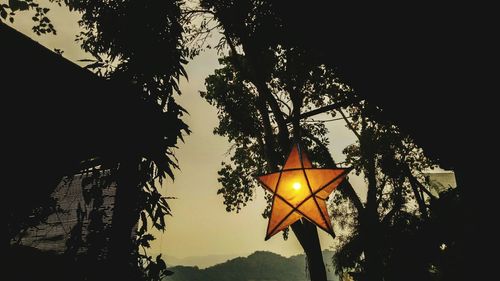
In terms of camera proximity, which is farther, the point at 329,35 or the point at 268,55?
the point at 268,55

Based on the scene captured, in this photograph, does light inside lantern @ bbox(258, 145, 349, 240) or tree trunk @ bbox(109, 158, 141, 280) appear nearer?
tree trunk @ bbox(109, 158, 141, 280)

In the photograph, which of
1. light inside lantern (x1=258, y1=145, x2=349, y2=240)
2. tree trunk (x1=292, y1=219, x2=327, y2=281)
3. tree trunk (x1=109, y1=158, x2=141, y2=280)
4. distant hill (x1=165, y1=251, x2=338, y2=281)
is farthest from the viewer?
distant hill (x1=165, y1=251, x2=338, y2=281)

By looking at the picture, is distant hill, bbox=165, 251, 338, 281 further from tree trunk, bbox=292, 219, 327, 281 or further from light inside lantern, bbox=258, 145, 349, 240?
light inside lantern, bbox=258, 145, 349, 240

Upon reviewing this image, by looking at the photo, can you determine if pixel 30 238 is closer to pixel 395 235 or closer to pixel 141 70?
pixel 141 70

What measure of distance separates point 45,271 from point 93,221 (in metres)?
2.32

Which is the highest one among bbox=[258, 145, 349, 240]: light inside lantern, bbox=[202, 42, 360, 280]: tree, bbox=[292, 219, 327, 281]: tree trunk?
bbox=[202, 42, 360, 280]: tree

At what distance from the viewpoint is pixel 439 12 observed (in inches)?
30.7

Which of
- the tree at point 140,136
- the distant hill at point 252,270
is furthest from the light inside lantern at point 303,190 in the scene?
the distant hill at point 252,270

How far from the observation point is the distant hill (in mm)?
146750

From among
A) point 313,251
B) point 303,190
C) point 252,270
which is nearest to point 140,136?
point 303,190


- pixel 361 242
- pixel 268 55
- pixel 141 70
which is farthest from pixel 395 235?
pixel 268 55

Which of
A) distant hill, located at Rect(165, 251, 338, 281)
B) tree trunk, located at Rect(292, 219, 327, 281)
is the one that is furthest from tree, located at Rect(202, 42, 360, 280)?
distant hill, located at Rect(165, 251, 338, 281)

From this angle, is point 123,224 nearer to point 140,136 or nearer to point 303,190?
point 140,136

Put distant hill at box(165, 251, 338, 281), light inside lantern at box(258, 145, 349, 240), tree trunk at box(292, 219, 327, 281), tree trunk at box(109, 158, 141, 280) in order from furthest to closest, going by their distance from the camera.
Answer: distant hill at box(165, 251, 338, 281)
tree trunk at box(292, 219, 327, 281)
light inside lantern at box(258, 145, 349, 240)
tree trunk at box(109, 158, 141, 280)
